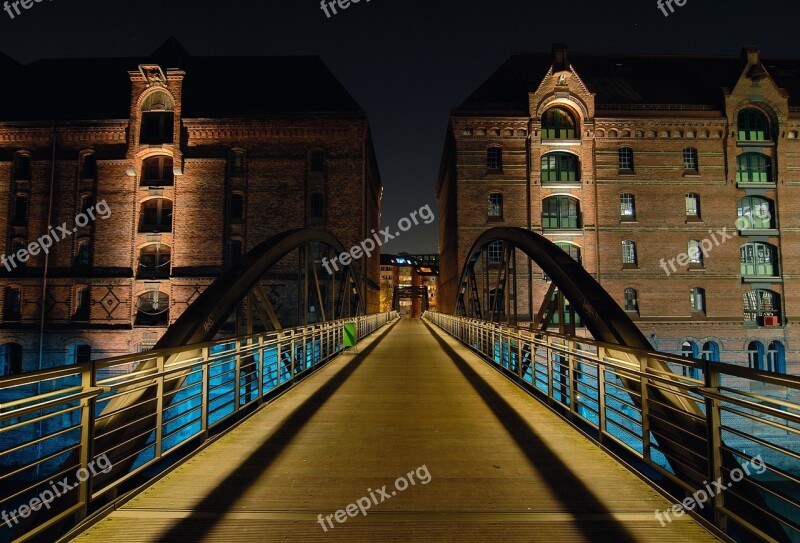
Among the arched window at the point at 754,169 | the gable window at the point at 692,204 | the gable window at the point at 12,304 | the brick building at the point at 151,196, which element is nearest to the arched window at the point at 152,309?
the brick building at the point at 151,196

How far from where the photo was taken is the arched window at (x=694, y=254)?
89.6ft

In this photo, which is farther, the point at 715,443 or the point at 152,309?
the point at 152,309

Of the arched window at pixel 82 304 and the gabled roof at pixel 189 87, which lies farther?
the gabled roof at pixel 189 87

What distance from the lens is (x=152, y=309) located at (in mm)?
25844

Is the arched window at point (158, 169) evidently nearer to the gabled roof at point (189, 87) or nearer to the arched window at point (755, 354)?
the gabled roof at point (189, 87)

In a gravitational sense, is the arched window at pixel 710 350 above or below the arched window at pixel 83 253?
below

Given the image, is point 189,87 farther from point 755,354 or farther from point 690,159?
point 755,354

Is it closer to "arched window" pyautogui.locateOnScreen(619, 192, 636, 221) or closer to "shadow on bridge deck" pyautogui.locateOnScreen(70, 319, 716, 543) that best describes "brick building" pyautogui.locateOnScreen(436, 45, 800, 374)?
"arched window" pyautogui.locateOnScreen(619, 192, 636, 221)

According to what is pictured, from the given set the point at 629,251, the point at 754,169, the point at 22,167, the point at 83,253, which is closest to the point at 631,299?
the point at 629,251

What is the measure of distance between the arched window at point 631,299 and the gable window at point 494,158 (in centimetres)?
A: 1015

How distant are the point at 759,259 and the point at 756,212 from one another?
2731mm

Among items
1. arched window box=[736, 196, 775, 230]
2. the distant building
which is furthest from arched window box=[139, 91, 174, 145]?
the distant building

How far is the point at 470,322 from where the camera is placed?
15062mm

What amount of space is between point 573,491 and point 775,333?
98.2 feet
